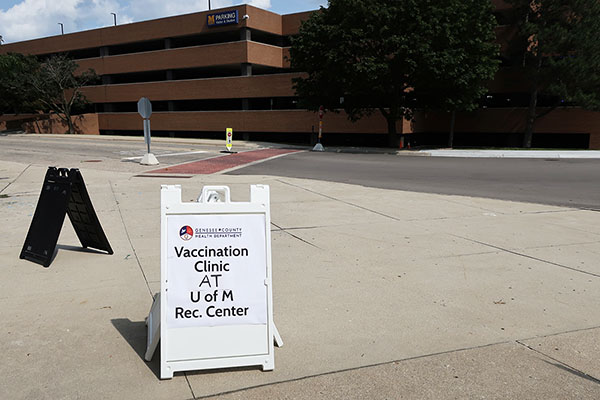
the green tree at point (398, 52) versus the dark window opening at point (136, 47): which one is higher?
the dark window opening at point (136, 47)

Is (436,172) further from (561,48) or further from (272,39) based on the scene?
(272,39)

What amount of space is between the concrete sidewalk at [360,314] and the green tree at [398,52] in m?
18.7

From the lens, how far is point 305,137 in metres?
38.4

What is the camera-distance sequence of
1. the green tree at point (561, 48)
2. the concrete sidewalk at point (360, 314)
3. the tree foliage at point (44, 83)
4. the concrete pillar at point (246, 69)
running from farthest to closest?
the tree foliage at point (44, 83) → the concrete pillar at point (246, 69) → the green tree at point (561, 48) → the concrete sidewalk at point (360, 314)

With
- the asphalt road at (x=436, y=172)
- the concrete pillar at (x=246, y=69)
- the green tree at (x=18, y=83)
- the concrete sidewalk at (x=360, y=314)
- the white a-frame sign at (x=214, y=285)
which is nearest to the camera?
the concrete sidewalk at (x=360, y=314)

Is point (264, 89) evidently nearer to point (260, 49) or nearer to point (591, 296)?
point (260, 49)

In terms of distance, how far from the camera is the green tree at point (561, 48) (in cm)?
2780

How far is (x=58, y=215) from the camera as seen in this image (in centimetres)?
594

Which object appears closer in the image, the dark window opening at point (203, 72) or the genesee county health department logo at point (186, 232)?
the genesee county health department logo at point (186, 232)

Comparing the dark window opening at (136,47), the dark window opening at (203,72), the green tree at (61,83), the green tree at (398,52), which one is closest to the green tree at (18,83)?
the green tree at (61,83)

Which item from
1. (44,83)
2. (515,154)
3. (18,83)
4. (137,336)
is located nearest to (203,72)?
(44,83)

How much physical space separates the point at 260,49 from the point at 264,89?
3.92m

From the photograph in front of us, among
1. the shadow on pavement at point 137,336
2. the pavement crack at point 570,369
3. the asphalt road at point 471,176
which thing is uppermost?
the shadow on pavement at point 137,336

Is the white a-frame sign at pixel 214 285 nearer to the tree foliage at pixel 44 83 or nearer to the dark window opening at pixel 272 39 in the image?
the dark window opening at pixel 272 39
